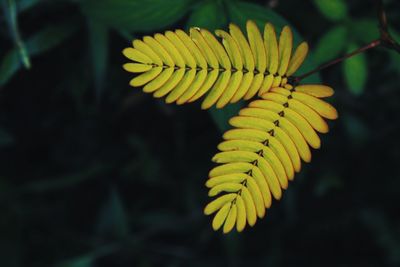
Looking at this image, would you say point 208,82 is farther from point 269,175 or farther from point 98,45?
point 98,45

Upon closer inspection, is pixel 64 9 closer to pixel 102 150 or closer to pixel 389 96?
pixel 102 150

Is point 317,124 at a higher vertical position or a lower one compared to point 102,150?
lower

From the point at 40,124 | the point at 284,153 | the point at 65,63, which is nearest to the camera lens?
the point at 284,153

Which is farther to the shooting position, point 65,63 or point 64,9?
point 65,63

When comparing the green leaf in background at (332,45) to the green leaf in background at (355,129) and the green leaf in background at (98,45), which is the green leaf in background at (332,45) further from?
the green leaf in background at (98,45)

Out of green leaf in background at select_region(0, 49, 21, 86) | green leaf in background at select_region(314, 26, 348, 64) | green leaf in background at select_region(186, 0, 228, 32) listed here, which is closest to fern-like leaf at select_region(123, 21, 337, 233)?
green leaf in background at select_region(186, 0, 228, 32)

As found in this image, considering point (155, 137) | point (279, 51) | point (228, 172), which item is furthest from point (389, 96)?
point (228, 172)

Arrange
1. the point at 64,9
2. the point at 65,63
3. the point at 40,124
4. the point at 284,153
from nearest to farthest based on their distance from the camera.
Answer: the point at 284,153 → the point at 64,9 → the point at 65,63 → the point at 40,124
